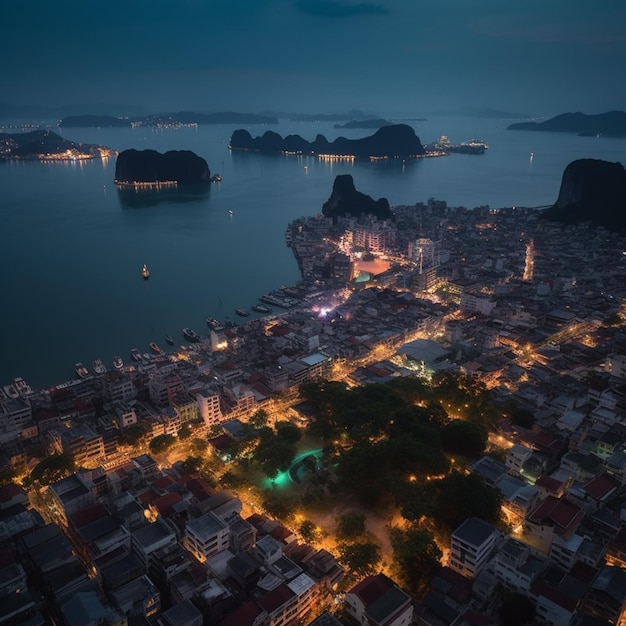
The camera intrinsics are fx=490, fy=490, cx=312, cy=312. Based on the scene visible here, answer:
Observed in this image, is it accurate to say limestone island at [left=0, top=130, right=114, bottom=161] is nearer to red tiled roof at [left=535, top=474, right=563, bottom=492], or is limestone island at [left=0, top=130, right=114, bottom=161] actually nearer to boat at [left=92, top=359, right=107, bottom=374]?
boat at [left=92, top=359, right=107, bottom=374]

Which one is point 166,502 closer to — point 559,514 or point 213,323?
point 559,514

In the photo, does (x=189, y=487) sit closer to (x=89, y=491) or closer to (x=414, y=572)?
(x=89, y=491)

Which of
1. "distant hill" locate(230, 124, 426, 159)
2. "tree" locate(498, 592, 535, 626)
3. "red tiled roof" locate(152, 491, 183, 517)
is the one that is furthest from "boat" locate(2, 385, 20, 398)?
"distant hill" locate(230, 124, 426, 159)

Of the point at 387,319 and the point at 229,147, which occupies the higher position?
the point at 229,147

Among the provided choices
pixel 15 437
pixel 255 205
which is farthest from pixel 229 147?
pixel 15 437

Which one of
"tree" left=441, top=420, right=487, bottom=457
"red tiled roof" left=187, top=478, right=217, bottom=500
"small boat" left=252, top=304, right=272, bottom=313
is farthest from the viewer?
"small boat" left=252, top=304, right=272, bottom=313

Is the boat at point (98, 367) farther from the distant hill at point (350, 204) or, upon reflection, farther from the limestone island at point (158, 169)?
the limestone island at point (158, 169)
